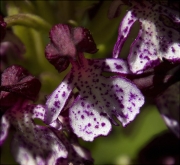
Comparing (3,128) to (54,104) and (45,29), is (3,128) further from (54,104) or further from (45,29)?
(45,29)

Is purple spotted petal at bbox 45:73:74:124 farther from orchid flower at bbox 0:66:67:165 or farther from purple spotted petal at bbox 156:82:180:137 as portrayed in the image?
purple spotted petal at bbox 156:82:180:137

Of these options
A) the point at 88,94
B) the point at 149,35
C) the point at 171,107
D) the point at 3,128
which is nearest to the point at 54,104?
the point at 88,94

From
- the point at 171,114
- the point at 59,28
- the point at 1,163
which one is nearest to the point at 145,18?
the point at 59,28

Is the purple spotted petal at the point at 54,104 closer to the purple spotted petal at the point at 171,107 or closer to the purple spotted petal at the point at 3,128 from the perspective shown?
the purple spotted petal at the point at 3,128

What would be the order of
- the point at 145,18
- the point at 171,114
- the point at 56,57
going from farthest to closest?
the point at 171,114 < the point at 145,18 < the point at 56,57

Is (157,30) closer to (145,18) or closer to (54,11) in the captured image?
(145,18)

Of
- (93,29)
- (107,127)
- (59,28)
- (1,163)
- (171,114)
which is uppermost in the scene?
(59,28)

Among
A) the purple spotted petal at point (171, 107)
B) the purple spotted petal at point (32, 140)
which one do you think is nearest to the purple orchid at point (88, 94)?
the purple spotted petal at point (32, 140)
